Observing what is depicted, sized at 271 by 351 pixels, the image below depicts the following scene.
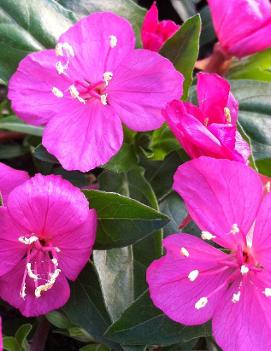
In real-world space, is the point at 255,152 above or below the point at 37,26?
below

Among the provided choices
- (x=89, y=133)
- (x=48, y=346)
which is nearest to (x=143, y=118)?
(x=89, y=133)

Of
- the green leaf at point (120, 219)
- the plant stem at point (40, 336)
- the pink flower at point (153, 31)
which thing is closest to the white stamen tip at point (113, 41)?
the pink flower at point (153, 31)

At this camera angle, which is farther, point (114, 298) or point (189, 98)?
point (189, 98)

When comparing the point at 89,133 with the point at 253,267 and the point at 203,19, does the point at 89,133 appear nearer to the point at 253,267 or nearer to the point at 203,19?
the point at 253,267

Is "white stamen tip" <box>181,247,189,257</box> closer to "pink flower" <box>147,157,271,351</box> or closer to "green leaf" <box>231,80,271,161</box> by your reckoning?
"pink flower" <box>147,157,271,351</box>

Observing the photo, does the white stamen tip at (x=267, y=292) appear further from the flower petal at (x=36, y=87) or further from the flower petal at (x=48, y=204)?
the flower petal at (x=36, y=87)

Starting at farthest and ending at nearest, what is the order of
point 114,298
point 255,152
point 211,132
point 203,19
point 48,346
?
point 203,19 → point 48,346 → point 255,152 → point 114,298 → point 211,132

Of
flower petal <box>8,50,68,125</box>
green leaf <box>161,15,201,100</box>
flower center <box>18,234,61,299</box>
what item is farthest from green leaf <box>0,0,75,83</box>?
flower center <box>18,234,61,299</box>
